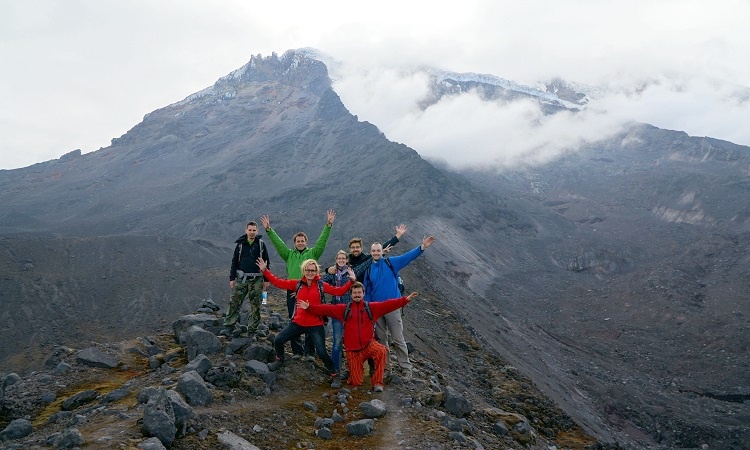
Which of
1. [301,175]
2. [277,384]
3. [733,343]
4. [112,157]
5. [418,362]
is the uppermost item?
[112,157]

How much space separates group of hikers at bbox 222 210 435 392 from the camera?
864cm

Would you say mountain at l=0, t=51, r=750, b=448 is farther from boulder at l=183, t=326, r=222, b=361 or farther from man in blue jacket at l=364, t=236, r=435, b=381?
boulder at l=183, t=326, r=222, b=361

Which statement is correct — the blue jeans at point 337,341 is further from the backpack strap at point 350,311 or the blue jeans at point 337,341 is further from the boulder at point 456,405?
the boulder at point 456,405

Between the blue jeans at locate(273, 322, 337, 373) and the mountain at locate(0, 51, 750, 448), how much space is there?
5.96 metres

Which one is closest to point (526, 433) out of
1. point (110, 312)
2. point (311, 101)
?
point (110, 312)

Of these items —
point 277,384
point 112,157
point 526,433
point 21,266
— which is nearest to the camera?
point 277,384

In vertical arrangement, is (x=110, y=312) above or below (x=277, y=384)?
below

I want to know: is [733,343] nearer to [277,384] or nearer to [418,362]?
[418,362]

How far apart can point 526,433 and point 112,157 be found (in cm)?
14031

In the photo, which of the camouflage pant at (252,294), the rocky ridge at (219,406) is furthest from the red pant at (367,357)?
the camouflage pant at (252,294)

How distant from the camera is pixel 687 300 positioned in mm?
43125

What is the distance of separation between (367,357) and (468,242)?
54484mm

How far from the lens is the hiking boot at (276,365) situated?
28.3ft

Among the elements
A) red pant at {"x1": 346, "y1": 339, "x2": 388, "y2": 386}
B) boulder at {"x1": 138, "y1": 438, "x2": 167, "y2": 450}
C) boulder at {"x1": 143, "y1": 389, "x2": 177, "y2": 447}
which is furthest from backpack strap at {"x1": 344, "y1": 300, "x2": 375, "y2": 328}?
boulder at {"x1": 138, "y1": 438, "x2": 167, "y2": 450}
